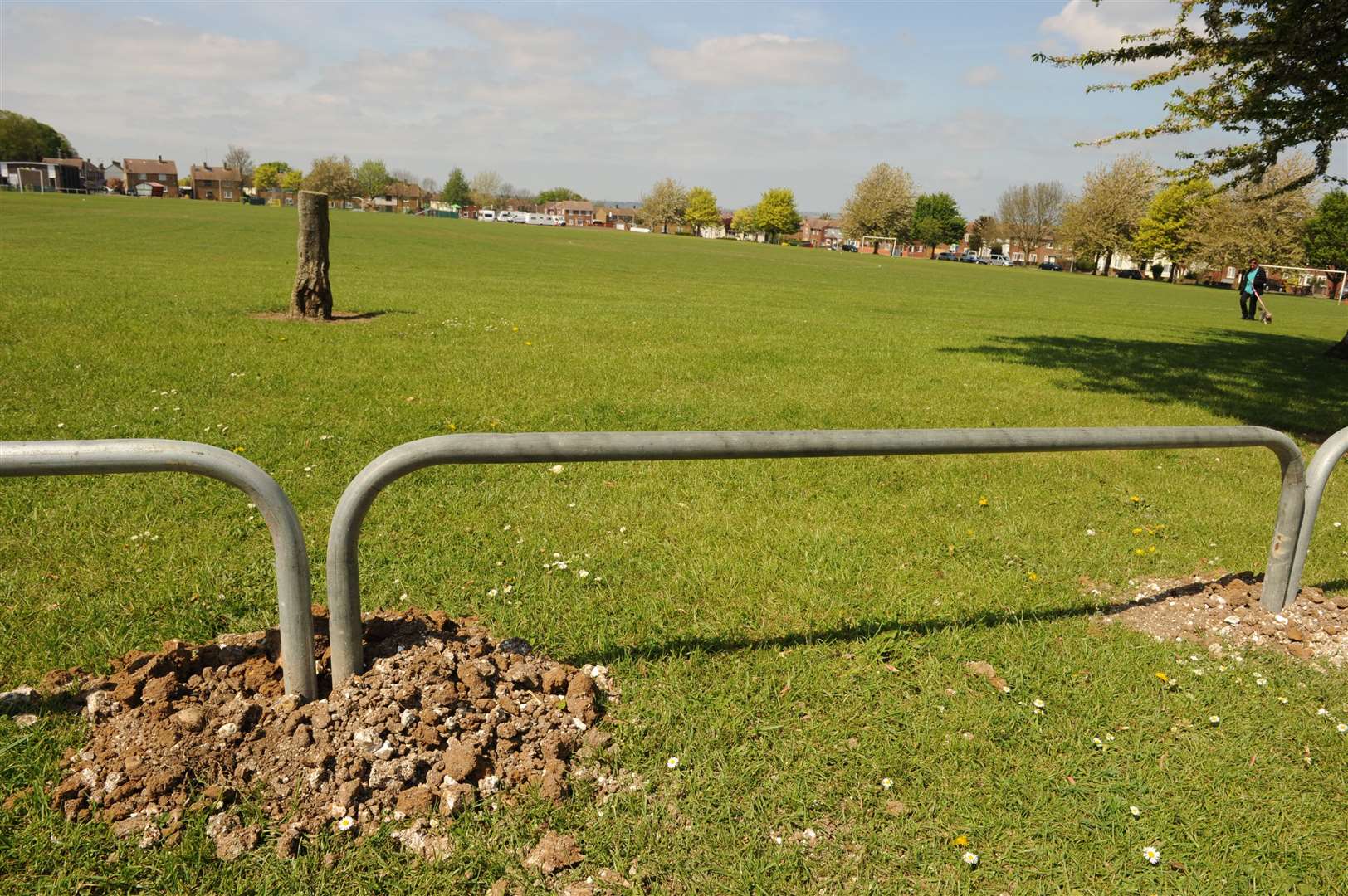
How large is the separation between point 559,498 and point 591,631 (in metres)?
2.02

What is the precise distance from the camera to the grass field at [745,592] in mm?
2746

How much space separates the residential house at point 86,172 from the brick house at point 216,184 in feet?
49.6

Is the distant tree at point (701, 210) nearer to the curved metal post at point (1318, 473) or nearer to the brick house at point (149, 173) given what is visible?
the brick house at point (149, 173)

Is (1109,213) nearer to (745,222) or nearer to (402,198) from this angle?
(745,222)

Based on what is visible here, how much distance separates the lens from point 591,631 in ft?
13.2

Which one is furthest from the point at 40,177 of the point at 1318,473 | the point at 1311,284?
the point at 1318,473

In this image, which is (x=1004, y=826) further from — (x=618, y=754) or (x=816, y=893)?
(x=618, y=754)

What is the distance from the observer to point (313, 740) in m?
2.88

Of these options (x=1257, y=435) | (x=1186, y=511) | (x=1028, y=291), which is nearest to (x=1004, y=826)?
(x=1257, y=435)

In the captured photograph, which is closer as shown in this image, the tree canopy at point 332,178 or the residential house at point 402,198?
the tree canopy at point 332,178

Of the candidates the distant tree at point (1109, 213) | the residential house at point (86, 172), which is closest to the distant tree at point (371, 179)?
the residential house at point (86, 172)

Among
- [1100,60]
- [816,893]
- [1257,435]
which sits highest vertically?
[1100,60]

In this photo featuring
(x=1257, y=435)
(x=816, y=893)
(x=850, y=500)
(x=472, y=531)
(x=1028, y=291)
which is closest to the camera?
(x=816, y=893)

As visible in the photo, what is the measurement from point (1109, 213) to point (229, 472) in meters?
94.5
